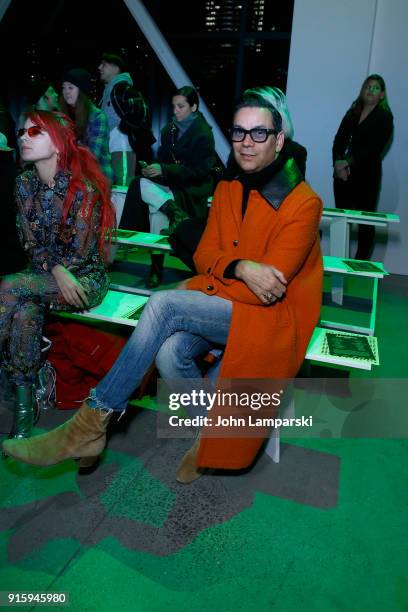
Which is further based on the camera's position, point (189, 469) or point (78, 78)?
point (78, 78)

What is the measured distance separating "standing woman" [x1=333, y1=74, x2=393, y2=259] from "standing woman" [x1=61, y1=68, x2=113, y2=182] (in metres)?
2.10

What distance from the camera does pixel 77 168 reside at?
2.36 m

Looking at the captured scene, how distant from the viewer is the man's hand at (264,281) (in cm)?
193

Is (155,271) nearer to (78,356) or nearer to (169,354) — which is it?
(78,356)

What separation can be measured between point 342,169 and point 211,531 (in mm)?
3830

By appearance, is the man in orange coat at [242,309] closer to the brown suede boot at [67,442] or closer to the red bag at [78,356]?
the brown suede boot at [67,442]

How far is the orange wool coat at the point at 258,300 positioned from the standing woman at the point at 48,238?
1.75 ft

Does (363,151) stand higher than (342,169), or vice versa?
(363,151)

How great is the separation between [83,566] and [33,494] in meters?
0.41

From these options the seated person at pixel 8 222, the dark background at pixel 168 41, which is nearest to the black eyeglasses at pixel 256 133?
the seated person at pixel 8 222

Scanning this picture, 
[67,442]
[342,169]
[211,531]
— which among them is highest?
[342,169]

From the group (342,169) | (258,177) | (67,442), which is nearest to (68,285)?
(67,442)

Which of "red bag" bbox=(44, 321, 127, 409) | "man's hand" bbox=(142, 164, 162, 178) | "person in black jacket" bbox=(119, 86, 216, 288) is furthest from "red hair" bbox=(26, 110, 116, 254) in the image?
"man's hand" bbox=(142, 164, 162, 178)

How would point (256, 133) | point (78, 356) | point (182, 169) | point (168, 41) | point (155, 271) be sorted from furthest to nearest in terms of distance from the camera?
point (168, 41) < point (155, 271) < point (182, 169) < point (78, 356) < point (256, 133)
